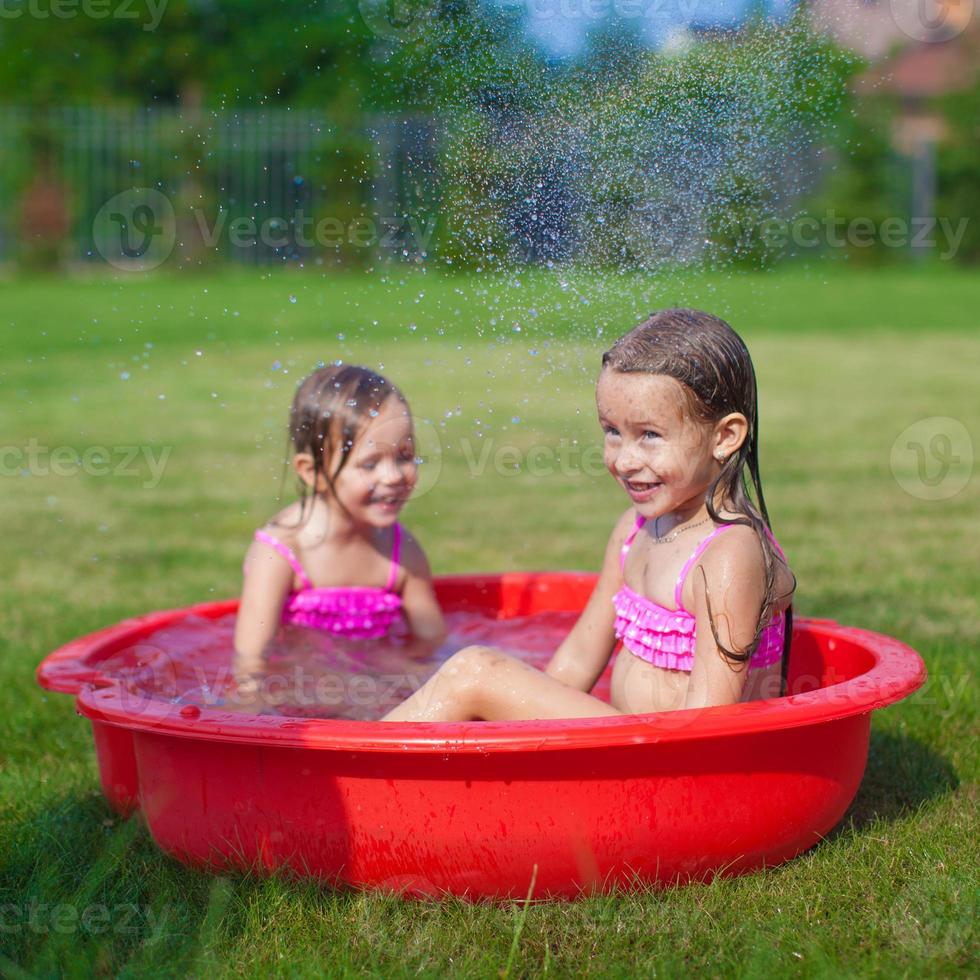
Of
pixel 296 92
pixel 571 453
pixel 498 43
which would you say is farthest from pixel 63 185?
pixel 498 43

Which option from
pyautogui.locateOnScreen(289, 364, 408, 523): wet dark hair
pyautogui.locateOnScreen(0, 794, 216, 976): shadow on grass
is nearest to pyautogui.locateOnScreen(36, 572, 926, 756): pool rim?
pyautogui.locateOnScreen(0, 794, 216, 976): shadow on grass

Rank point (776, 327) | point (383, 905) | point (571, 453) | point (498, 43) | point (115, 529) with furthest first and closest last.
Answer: point (776, 327) → point (571, 453) → point (115, 529) → point (498, 43) → point (383, 905)

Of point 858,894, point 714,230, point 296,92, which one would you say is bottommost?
point 858,894

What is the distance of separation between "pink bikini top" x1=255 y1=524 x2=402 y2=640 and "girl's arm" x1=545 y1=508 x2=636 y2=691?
0.64m

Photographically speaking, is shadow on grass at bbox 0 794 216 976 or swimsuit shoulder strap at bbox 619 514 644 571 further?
swimsuit shoulder strap at bbox 619 514 644 571

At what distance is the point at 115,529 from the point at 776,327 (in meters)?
9.88

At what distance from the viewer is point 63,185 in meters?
19.8

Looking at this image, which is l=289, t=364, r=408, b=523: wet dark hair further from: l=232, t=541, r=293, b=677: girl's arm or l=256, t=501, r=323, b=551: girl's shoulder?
l=232, t=541, r=293, b=677: girl's arm

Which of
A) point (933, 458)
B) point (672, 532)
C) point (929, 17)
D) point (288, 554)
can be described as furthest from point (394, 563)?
point (929, 17)

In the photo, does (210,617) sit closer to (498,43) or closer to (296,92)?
(498,43)

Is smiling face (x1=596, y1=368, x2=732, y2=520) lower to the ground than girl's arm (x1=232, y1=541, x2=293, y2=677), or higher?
higher

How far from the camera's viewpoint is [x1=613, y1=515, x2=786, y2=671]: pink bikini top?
256 cm

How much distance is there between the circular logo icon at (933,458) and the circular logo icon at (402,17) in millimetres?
3388

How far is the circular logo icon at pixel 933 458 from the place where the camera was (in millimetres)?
6098
